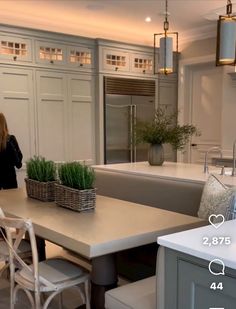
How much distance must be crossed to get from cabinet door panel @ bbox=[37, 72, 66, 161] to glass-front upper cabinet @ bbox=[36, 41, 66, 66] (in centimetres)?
17

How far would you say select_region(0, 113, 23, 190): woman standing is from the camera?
4086 millimetres

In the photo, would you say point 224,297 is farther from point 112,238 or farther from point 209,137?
point 209,137

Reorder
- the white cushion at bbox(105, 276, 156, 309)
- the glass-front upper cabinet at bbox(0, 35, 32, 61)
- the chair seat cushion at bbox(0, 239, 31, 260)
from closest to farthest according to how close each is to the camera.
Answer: the white cushion at bbox(105, 276, 156, 309), the chair seat cushion at bbox(0, 239, 31, 260), the glass-front upper cabinet at bbox(0, 35, 32, 61)

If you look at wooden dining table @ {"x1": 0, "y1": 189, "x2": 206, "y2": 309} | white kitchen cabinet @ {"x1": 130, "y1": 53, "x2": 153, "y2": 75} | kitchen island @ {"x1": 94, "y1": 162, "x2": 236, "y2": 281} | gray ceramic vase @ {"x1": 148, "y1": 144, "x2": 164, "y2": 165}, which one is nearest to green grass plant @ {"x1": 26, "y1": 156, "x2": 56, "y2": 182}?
wooden dining table @ {"x1": 0, "y1": 189, "x2": 206, "y2": 309}

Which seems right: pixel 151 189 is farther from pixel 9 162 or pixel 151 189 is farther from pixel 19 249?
pixel 9 162

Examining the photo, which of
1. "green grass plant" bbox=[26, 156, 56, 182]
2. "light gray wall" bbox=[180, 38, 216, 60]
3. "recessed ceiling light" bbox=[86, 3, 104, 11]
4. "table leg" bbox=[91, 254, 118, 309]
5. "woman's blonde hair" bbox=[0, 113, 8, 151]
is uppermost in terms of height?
"recessed ceiling light" bbox=[86, 3, 104, 11]

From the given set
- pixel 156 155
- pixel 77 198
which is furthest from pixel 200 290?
pixel 156 155

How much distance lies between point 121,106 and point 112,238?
410 cm

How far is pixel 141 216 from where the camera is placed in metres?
2.21

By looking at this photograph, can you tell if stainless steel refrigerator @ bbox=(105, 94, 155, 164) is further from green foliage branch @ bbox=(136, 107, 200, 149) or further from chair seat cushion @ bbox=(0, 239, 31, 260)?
chair seat cushion @ bbox=(0, 239, 31, 260)

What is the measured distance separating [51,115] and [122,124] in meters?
1.17

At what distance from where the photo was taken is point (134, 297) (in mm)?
1718

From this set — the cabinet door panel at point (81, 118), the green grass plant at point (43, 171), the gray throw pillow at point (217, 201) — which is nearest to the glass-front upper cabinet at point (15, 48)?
the cabinet door panel at point (81, 118)

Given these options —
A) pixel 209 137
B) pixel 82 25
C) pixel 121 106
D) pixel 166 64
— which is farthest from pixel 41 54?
pixel 209 137
